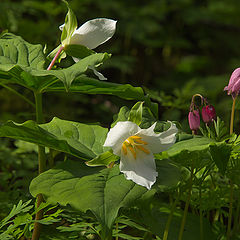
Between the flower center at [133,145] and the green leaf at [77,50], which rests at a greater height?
the green leaf at [77,50]

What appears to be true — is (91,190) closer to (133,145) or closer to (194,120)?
(133,145)

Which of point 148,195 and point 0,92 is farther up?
point 148,195

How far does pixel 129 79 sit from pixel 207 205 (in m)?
3.70

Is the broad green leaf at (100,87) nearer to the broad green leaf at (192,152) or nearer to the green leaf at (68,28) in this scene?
the green leaf at (68,28)

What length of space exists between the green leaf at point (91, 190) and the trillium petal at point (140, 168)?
2 cm

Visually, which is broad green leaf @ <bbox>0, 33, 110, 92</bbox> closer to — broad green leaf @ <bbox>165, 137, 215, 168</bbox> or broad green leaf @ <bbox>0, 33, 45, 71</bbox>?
broad green leaf @ <bbox>0, 33, 45, 71</bbox>

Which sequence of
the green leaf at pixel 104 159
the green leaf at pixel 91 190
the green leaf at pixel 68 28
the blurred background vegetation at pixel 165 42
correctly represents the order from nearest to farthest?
the green leaf at pixel 91 190 → the green leaf at pixel 104 159 → the green leaf at pixel 68 28 → the blurred background vegetation at pixel 165 42

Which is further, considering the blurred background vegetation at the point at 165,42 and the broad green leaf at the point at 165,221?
the blurred background vegetation at the point at 165,42

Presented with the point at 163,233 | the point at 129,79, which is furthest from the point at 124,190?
the point at 129,79

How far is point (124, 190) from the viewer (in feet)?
2.83

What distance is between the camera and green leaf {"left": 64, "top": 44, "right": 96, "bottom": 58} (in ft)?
3.54

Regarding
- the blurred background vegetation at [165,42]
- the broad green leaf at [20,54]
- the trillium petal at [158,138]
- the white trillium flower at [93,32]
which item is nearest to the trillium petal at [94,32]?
the white trillium flower at [93,32]

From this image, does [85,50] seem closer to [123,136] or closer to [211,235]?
[123,136]

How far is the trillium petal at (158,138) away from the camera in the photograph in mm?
881
